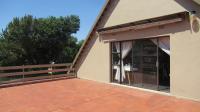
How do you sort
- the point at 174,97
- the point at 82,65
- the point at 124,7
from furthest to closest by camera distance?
the point at 82,65 → the point at 124,7 → the point at 174,97

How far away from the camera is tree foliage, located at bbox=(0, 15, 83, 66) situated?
92.3 feet

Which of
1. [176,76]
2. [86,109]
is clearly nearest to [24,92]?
[86,109]

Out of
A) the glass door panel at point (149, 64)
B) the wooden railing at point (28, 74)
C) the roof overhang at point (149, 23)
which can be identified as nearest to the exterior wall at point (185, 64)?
the roof overhang at point (149, 23)

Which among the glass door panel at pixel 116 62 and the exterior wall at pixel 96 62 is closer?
the glass door panel at pixel 116 62

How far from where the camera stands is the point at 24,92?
403 inches

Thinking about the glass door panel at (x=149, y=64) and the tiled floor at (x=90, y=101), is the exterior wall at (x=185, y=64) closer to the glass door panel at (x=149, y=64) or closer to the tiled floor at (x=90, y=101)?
the tiled floor at (x=90, y=101)

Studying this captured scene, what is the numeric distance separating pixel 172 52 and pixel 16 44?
2377 centimetres

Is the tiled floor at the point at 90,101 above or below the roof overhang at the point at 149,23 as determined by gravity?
below

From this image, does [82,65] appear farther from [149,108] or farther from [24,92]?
[149,108]

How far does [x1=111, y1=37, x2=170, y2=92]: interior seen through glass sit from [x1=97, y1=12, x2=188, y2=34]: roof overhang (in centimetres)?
70

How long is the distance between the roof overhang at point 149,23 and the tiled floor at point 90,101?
9.40ft

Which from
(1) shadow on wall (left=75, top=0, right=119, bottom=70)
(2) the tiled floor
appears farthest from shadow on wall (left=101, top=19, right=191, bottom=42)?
(2) the tiled floor

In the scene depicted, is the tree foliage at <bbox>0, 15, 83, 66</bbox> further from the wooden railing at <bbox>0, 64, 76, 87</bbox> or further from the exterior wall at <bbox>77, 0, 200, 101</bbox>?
the exterior wall at <bbox>77, 0, 200, 101</bbox>

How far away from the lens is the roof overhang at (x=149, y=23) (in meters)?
8.41
